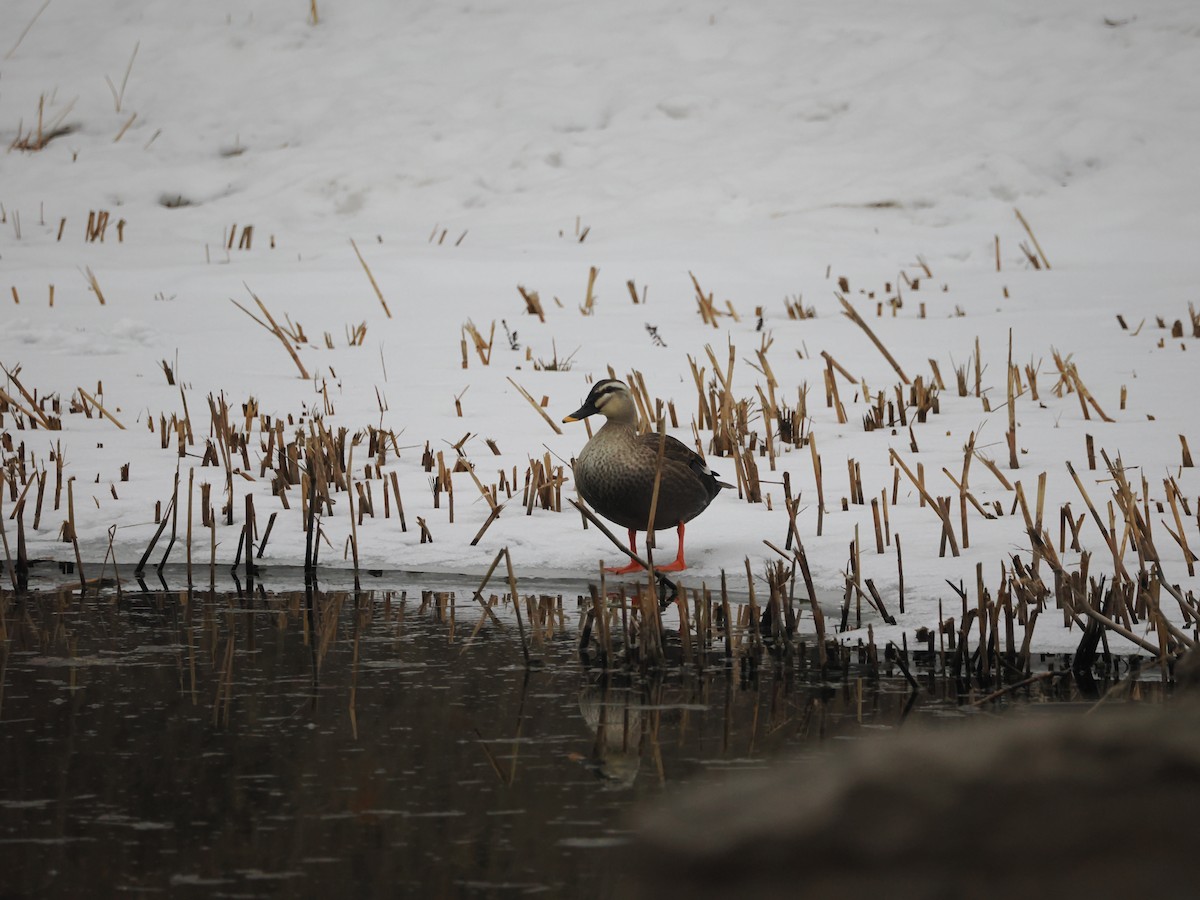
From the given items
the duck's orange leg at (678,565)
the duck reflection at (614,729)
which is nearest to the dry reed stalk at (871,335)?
the duck's orange leg at (678,565)

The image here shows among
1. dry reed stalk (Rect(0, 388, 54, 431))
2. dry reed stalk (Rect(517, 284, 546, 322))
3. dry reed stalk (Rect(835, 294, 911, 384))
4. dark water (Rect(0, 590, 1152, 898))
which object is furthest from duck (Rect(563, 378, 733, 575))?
dry reed stalk (Rect(517, 284, 546, 322))

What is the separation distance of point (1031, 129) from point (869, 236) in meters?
3.92

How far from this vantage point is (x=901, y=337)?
1080 centimetres

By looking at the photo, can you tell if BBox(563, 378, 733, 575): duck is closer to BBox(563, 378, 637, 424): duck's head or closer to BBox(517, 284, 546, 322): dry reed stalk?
BBox(563, 378, 637, 424): duck's head

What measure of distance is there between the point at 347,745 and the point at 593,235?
528 inches

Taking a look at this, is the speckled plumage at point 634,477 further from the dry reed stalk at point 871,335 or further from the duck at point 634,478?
the dry reed stalk at point 871,335

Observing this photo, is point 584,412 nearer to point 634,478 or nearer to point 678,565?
point 634,478

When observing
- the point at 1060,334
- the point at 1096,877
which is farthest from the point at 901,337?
the point at 1096,877

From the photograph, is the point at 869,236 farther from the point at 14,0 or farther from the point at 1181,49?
the point at 14,0

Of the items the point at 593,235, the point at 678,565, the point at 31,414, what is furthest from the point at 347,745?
the point at 593,235

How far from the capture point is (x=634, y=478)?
5.41m

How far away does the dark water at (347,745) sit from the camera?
8.40 ft

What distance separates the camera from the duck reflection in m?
3.14

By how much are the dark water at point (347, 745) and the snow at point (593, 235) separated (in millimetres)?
1072
